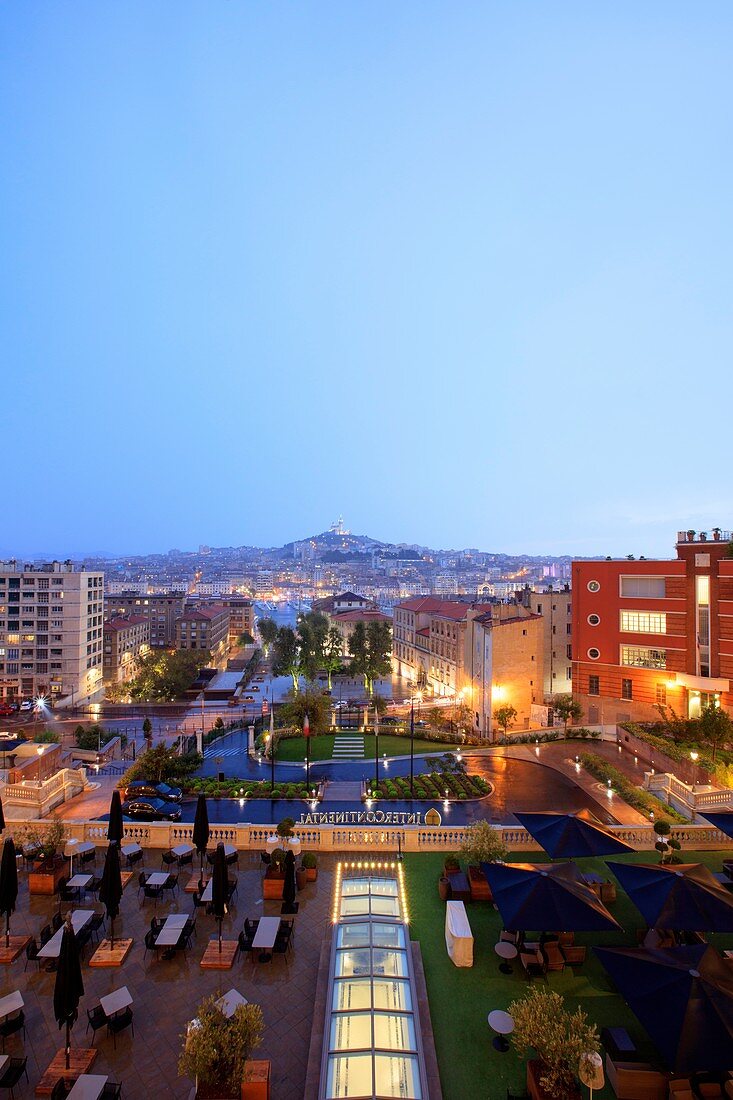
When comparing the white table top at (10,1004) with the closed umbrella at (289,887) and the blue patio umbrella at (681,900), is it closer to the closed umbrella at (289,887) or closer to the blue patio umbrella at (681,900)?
the closed umbrella at (289,887)

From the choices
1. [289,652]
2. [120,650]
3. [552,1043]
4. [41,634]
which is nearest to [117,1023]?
[552,1043]

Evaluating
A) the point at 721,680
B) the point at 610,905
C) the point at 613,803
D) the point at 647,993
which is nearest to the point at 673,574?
the point at 721,680

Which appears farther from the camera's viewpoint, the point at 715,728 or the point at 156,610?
the point at 156,610

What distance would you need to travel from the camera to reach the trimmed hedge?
71.3 feet

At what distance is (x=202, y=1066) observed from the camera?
7.73m

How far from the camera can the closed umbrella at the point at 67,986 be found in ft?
28.2

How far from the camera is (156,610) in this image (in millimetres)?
120250

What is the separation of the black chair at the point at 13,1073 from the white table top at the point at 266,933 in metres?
4.29

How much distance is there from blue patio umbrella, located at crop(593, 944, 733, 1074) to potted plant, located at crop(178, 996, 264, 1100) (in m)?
5.75

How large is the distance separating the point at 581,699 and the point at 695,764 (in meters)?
14.5

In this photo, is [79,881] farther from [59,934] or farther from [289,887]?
[289,887]

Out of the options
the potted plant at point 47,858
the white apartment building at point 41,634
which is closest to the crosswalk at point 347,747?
the potted plant at point 47,858

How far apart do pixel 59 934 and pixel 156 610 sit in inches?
4523

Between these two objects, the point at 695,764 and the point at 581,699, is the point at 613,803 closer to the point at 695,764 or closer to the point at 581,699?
the point at 695,764
